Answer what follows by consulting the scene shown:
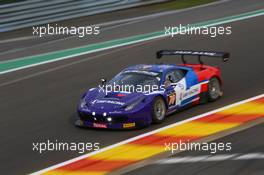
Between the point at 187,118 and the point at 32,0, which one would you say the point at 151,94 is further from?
the point at 32,0

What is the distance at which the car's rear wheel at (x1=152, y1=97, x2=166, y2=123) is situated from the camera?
13344mm

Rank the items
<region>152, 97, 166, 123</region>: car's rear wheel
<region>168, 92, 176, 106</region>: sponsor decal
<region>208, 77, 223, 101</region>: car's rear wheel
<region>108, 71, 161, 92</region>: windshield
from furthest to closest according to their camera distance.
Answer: <region>208, 77, 223, 101</region>: car's rear wheel → <region>168, 92, 176, 106</region>: sponsor decal → <region>108, 71, 161, 92</region>: windshield → <region>152, 97, 166, 123</region>: car's rear wheel

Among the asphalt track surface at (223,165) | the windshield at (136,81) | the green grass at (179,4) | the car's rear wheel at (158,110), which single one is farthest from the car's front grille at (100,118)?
the green grass at (179,4)

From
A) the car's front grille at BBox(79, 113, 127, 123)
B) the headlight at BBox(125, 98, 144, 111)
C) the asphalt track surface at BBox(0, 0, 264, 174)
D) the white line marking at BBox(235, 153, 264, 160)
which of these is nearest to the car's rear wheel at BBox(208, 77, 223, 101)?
the asphalt track surface at BBox(0, 0, 264, 174)

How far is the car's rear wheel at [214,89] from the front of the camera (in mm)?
15117

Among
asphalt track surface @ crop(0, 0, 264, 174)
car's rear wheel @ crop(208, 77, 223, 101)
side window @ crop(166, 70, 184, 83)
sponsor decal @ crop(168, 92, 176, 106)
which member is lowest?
asphalt track surface @ crop(0, 0, 264, 174)

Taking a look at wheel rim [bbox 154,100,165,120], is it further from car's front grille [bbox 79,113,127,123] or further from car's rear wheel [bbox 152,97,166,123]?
car's front grille [bbox 79,113,127,123]

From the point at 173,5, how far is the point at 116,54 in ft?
25.5

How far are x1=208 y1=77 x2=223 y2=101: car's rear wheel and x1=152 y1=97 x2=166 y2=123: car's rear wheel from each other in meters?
1.82

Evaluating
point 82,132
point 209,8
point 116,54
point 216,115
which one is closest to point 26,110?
point 82,132

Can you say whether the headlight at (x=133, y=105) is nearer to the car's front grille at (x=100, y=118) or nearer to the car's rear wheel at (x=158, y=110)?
the car's front grille at (x=100, y=118)

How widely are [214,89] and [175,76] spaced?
4.61ft

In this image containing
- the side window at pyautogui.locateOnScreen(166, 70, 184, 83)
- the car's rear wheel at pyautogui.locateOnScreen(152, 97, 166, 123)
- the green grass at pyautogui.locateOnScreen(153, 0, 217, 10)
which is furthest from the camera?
the green grass at pyautogui.locateOnScreen(153, 0, 217, 10)

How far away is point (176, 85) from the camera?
14102 millimetres
